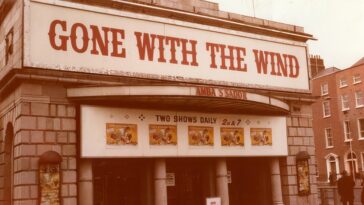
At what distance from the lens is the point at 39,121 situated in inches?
534

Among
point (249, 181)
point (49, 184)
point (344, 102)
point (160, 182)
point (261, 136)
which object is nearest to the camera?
point (49, 184)

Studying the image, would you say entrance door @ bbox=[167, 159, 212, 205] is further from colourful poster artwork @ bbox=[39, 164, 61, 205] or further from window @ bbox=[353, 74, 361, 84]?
window @ bbox=[353, 74, 361, 84]

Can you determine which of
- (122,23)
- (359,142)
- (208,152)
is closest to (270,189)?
(208,152)

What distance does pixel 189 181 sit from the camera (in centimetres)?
1731

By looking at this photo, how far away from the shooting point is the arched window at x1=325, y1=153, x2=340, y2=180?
4834 centimetres

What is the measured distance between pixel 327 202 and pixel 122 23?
1382 centimetres

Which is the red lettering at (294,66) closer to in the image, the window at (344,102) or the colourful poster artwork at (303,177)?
the colourful poster artwork at (303,177)

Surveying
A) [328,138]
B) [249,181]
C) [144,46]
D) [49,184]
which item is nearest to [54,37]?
[144,46]

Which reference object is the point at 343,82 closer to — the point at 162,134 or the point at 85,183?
the point at 162,134

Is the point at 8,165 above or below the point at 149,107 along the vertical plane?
below

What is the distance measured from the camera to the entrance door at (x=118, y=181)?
49.9 ft

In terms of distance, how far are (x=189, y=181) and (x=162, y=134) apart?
2730mm

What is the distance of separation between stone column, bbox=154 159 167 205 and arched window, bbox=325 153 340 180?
1447 inches

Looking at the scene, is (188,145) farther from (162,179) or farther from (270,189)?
(270,189)
